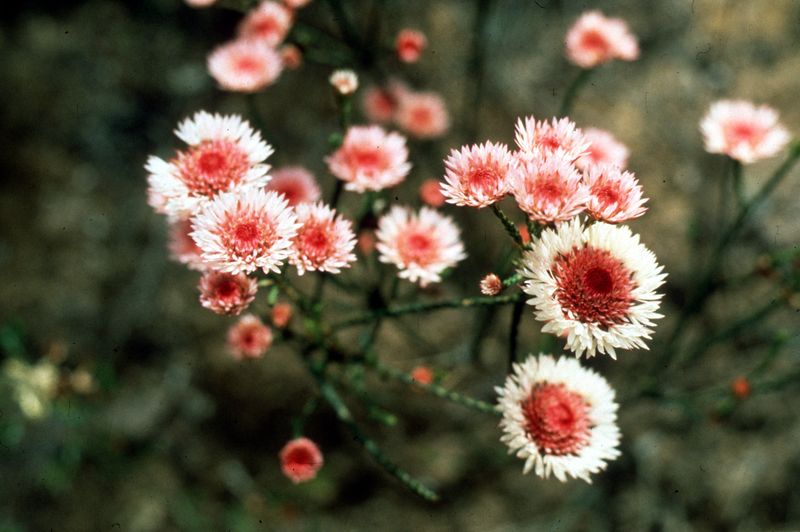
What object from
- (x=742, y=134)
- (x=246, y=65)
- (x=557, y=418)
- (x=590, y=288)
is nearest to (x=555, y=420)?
(x=557, y=418)

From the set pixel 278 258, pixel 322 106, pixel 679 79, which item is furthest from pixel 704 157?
pixel 278 258

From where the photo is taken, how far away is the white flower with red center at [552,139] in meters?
0.81

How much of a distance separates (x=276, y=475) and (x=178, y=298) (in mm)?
586

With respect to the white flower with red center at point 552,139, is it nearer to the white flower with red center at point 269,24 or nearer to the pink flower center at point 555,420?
the pink flower center at point 555,420

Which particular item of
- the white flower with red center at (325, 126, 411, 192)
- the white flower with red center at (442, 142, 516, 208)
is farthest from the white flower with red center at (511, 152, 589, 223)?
the white flower with red center at (325, 126, 411, 192)

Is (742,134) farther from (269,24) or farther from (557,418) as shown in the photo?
(269,24)

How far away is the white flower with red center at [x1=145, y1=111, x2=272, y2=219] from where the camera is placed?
90cm

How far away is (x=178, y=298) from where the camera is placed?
1.82 meters

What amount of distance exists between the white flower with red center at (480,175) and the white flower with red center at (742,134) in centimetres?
63

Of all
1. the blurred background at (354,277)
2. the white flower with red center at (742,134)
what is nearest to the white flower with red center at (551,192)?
the white flower with red center at (742,134)

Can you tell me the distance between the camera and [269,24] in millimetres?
1293

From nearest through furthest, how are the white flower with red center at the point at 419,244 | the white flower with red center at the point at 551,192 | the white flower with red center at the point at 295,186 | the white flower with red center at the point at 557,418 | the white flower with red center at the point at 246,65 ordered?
1. the white flower with red center at the point at 551,192
2. the white flower with red center at the point at 557,418
3. the white flower with red center at the point at 419,244
4. the white flower with red center at the point at 295,186
5. the white flower with red center at the point at 246,65

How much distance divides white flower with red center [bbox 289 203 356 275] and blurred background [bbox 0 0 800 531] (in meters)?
0.79

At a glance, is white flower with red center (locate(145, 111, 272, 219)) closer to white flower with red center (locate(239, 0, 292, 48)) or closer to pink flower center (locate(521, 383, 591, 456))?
white flower with red center (locate(239, 0, 292, 48))
